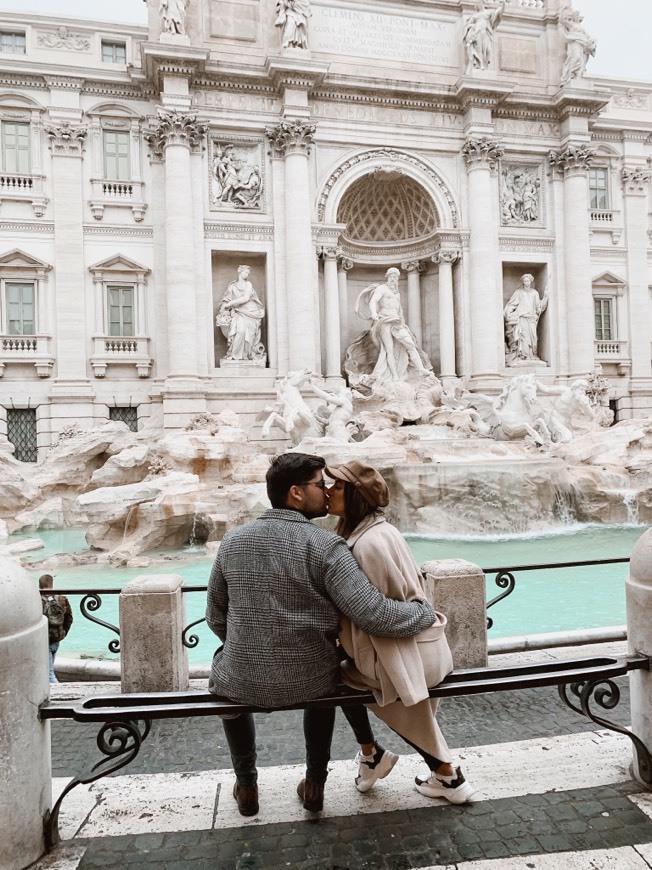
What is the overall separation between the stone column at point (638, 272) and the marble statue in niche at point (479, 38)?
7403 millimetres

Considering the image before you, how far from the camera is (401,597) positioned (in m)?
2.53

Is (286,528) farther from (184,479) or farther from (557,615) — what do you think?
(184,479)

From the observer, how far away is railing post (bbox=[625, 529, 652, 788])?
2.90m

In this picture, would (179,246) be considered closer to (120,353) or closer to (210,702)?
(120,353)

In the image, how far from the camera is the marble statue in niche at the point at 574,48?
2139 centimetres

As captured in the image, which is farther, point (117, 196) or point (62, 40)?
point (117, 196)

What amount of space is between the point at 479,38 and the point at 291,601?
77.4ft

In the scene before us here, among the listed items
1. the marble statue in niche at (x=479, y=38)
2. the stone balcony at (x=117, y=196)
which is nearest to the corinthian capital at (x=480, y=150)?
the marble statue in niche at (x=479, y=38)

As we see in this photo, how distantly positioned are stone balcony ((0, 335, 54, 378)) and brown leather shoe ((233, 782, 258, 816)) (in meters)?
18.2

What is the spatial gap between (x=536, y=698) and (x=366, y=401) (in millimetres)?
14647

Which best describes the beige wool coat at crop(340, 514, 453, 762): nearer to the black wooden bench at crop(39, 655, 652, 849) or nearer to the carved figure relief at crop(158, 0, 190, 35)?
the black wooden bench at crop(39, 655, 652, 849)

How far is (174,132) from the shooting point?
59.7 feet

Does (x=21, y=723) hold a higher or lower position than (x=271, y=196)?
lower

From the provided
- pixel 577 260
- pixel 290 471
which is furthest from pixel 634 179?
pixel 290 471
